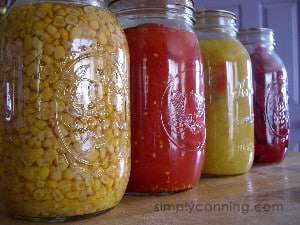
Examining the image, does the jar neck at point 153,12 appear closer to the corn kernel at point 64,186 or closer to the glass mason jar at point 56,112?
the glass mason jar at point 56,112

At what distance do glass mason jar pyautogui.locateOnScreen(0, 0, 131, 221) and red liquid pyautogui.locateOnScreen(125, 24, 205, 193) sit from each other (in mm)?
88

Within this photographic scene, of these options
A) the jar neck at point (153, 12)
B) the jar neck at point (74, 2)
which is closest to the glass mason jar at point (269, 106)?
the jar neck at point (153, 12)

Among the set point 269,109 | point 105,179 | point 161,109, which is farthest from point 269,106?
point 105,179

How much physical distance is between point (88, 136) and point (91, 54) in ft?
0.31

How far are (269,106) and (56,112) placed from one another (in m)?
0.52

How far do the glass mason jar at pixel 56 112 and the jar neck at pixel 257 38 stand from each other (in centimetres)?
49

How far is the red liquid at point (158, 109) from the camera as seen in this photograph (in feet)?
1.78

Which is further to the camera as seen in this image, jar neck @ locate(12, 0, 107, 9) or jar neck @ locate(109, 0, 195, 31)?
jar neck @ locate(109, 0, 195, 31)

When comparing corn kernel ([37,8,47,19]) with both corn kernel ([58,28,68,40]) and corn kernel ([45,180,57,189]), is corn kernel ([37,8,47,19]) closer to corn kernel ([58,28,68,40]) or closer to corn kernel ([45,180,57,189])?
corn kernel ([58,28,68,40])

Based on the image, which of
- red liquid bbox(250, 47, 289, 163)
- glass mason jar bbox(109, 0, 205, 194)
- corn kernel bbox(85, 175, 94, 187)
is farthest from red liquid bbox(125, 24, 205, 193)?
red liquid bbox(250, 47, 289, 163)

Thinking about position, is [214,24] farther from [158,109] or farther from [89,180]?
[89,180]

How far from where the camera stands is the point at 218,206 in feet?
1.58

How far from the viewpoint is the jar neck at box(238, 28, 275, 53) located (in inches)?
33.7

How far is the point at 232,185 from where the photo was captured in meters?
0.60
